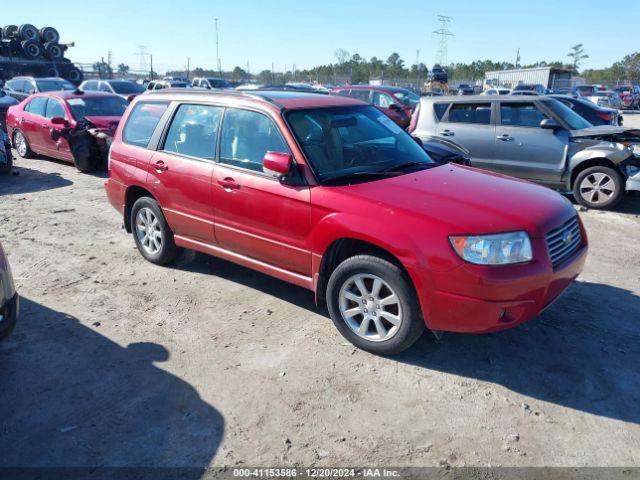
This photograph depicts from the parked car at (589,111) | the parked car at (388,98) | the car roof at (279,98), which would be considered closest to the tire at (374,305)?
the car roof at (279,98)

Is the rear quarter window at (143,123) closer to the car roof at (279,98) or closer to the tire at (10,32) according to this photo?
the car roof at (279,98)

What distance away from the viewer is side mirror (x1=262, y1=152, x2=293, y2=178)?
3.91 metres

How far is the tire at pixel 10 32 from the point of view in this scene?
26.8 metres

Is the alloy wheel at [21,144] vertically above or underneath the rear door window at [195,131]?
underneath

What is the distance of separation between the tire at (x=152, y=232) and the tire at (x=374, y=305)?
221 cm

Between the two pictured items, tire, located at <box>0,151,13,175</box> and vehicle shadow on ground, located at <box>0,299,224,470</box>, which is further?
tire, located at <box>0,151,13,175</box>

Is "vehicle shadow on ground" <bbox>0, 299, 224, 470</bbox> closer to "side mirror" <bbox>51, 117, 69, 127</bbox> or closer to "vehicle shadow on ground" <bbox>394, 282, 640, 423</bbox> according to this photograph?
"vehicle shadow on ground" <bbox>394, 282, 640, 423</bbox>

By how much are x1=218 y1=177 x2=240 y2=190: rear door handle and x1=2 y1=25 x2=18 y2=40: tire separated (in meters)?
28.4

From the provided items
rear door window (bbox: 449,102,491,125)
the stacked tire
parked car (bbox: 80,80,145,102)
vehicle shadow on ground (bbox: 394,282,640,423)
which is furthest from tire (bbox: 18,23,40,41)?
vehicle shadow on ground (bbox: 394,282,640,423)

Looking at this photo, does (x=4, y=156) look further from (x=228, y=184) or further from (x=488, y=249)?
(x=488, y=249)

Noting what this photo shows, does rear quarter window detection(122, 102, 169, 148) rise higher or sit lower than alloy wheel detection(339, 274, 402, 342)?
higher

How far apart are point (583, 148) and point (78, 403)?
7793 millimetres

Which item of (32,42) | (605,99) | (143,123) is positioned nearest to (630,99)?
(605,99)

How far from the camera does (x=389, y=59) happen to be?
101625 mm
